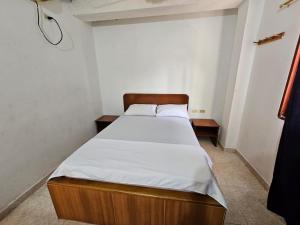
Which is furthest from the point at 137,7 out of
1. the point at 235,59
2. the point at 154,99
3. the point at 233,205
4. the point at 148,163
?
the point at 233,205

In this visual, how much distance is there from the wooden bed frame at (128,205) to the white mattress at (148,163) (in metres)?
0.05

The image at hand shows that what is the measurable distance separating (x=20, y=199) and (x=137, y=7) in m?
2.87

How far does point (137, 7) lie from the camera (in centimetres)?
215

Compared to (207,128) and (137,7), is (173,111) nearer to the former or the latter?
(207,128)

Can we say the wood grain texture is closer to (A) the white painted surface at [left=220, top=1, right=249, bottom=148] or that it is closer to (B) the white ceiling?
(A) the white painted surface at [left=220, top=1, right=249, bottom=148]

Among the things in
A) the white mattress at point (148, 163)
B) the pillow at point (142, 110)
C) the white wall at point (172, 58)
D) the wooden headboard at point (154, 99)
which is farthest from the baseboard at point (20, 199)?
the white wall at point (172, 58)

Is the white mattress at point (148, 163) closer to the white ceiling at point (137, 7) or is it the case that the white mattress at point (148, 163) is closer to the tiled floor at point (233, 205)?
the tiled floor at point (233, 205)

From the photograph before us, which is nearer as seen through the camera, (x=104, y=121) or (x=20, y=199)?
(x=20, y=199)

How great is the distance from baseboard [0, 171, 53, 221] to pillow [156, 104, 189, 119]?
1943 millimetres

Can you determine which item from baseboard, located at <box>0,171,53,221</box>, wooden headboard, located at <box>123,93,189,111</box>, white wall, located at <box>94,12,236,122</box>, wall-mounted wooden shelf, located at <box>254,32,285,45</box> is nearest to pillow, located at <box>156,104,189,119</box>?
wooden headboard, located at <box>123,93,189,111</box>

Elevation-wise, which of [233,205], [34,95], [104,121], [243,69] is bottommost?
[233,205]

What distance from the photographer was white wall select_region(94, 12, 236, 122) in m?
2.57

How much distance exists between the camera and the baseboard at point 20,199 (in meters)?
1.47

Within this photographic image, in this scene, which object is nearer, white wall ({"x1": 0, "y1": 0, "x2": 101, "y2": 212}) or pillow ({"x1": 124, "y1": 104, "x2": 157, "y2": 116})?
white wall ({"x1": 0, "y1": 0, "x2": 101, "y2": 212})
